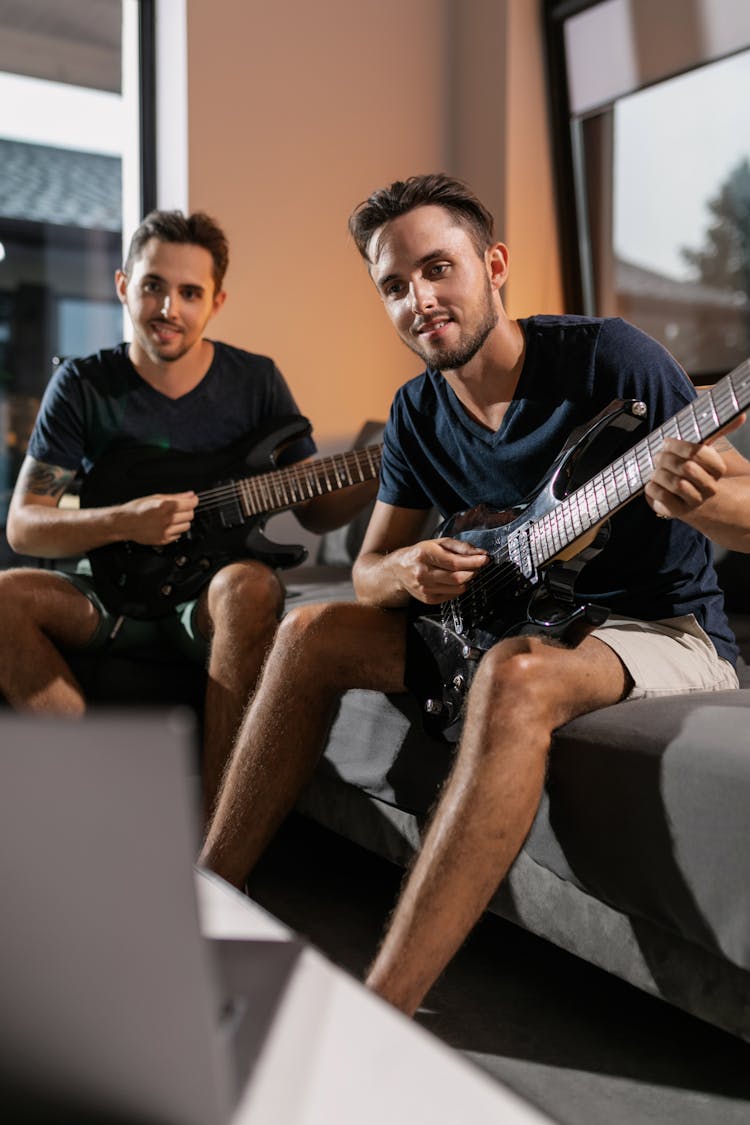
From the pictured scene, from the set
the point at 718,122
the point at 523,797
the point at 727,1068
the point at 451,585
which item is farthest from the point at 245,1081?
the point at 718,122

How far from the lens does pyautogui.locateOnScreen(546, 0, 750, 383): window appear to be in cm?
297

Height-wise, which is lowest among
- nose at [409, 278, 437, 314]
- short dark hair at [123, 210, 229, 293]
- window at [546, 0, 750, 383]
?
nose at [409, 278, 437, 314]

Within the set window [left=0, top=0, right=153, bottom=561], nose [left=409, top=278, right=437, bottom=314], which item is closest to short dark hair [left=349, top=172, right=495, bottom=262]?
nose [left=409, top=278, right=437, bottom=314]

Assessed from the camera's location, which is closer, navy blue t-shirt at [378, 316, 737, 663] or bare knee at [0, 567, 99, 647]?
navy blue t-shirt at [378, 316, 737, 663]

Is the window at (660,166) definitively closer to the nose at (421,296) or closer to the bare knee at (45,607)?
the nose at (421,296)

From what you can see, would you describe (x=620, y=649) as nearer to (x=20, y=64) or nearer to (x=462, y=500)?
(x=462, y=500)

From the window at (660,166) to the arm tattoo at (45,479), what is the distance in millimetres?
1762

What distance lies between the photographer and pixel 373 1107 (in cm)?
46

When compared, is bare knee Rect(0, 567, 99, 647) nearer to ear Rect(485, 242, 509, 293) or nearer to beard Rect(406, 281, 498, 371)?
beard Rect(406, 281, 498, 371)

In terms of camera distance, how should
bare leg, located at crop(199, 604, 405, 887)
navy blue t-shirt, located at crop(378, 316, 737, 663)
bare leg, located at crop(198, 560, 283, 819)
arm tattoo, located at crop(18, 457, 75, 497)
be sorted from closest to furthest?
1. navy blue t-shirt, located at crop(378, 316, 737, 663)
2. bare leg, located at crop(199, 604, 405, 887)
3. bare leg, located at crop(198, 560, 283, 819)
4. arm tattoo, located at crop(18, 457, 75, 497)

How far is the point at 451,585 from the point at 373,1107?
119 cm

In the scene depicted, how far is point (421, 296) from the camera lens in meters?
1.74

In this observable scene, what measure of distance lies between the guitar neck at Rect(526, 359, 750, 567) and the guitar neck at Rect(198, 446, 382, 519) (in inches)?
30.5

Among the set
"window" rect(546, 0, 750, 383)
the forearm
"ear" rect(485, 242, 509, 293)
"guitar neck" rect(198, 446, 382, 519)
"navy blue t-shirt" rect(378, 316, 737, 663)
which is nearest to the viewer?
the forearm
